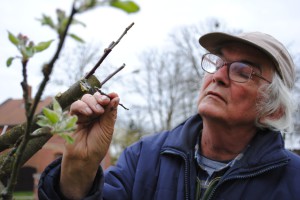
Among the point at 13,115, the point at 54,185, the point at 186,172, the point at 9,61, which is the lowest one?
the point at 186,172

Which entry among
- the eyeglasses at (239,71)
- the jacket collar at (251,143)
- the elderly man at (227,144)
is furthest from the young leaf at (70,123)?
the eyeglasses at (239,71)

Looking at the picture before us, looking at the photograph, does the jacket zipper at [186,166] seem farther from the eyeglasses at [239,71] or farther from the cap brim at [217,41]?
the cap brim at [217,41]

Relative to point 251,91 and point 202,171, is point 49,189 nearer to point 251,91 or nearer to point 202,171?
point 202,171

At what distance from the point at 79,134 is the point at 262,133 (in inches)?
47.6

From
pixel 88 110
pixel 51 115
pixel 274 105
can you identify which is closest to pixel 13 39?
pixel 51 115

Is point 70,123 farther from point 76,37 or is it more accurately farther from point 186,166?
point 186,166

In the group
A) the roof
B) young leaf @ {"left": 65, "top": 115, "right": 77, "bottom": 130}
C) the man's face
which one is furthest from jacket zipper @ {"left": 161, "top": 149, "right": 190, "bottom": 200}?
young leaf @ {"left": 65, "top": 115, "right": 77, "bottom": 130}

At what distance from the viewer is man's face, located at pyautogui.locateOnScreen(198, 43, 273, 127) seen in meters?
2.06

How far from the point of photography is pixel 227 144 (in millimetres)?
2137

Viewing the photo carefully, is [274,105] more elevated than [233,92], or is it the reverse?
[233,92]

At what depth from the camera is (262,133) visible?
221 cm

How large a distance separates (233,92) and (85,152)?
3.36 feet

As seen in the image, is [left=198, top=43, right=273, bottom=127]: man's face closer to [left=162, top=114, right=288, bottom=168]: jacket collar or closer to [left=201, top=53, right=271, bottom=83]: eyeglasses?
[left=201, top=53, right=271, bottom=83]: eyeglasses

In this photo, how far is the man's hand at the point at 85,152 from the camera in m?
1.54
